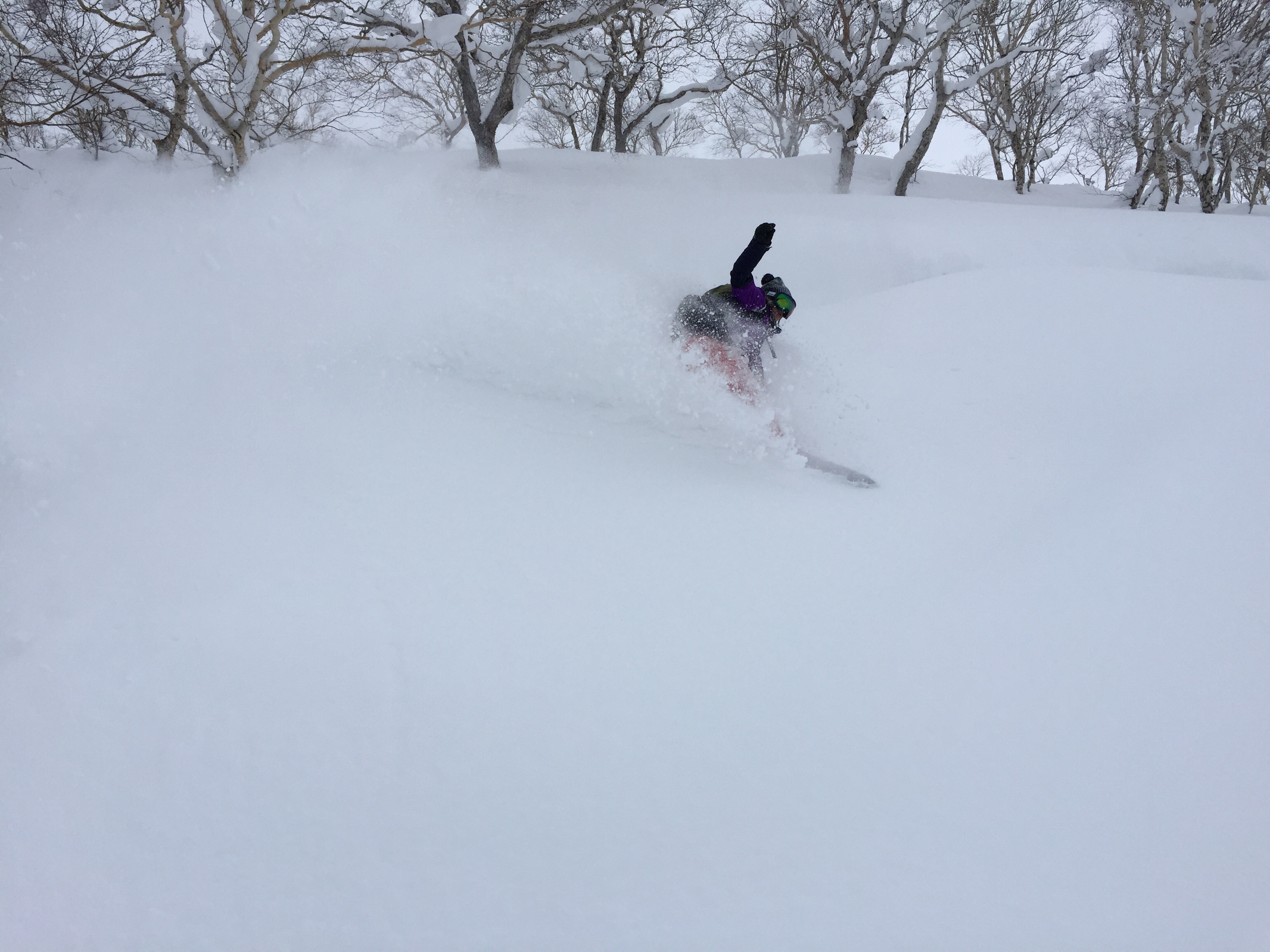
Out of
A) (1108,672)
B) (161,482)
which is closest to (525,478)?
(161,482)

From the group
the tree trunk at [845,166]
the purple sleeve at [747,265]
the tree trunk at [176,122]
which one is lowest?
the purple sleeve at [747,265]

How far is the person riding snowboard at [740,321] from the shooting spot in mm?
5199

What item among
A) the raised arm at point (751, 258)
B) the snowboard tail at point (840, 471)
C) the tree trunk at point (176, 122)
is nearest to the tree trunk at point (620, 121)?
the tree trunk at point (176, 122)

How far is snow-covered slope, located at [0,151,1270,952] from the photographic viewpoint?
2.27 m

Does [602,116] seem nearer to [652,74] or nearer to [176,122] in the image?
[652,74]

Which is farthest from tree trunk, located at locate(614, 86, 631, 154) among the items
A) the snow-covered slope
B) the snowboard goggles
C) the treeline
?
the snowboard goggles

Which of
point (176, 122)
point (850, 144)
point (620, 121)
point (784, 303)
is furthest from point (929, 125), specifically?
point (176, 122)

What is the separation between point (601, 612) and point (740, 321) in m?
2.95

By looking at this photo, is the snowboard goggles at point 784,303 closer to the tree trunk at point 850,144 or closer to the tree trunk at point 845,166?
the tree trunk at point 850,144

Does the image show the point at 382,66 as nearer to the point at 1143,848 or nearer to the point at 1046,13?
the point at 1143,848

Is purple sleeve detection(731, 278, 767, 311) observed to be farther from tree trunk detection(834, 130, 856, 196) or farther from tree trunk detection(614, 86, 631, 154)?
tree trunk detection(614, 86, 631, 154)

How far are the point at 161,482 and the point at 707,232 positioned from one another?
7118mm

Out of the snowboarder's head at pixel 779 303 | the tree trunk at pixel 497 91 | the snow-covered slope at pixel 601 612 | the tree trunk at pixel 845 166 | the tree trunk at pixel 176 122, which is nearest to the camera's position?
the snow-covered slope at pixel 601 612

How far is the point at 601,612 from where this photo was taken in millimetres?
3344
